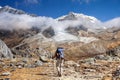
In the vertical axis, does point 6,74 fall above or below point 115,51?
below

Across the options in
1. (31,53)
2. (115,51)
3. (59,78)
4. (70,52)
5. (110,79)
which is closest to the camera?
(110,79)

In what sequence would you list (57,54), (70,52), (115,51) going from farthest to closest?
1. (70,52)
2. (115,51)
3. (57,54)

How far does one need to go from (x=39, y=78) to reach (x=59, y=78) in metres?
1.51

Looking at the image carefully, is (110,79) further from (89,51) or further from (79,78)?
(89,51)

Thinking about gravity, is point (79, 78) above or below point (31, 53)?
below

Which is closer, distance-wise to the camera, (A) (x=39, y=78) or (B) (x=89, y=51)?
(A) (x=39, y=78)

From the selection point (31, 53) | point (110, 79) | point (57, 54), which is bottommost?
point (110, 79)

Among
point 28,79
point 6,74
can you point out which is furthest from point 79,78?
point 6,74

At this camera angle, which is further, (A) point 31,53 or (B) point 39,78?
(A) point 31,53

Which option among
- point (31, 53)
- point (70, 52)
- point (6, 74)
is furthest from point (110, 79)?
point (70, 52)

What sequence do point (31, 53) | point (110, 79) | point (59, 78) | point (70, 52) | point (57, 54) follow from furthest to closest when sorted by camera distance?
point (70, 52) < point (31, 53) < point (57, 54) < point (59, 78) < point (110, 79)

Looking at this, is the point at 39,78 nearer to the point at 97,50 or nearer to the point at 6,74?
the point at 6,74

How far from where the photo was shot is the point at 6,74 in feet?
75.6

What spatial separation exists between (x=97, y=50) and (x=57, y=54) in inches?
7034
